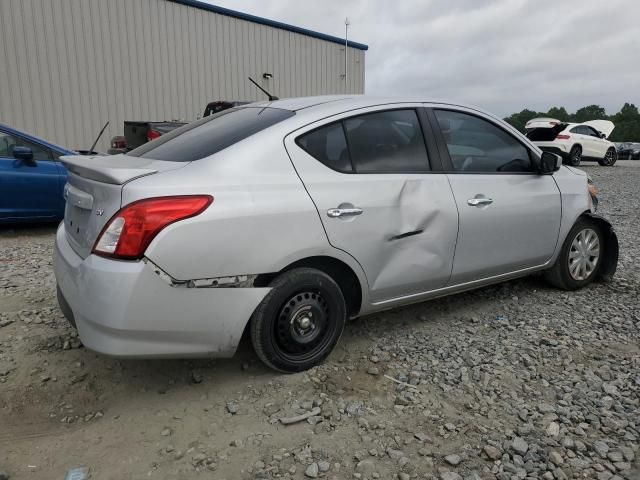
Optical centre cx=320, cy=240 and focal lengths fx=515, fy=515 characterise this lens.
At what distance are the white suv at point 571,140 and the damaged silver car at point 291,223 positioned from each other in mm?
14908

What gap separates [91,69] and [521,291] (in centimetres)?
1340

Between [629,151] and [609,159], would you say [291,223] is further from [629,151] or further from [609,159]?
[629,151]

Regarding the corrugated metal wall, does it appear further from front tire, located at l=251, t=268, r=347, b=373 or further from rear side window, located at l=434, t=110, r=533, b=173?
front tire, located at l=251, t=268, r=347, b=373

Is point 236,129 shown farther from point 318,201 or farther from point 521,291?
point 521,291

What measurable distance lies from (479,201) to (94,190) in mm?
2320

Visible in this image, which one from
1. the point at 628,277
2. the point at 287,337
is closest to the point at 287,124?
the point at 287,337

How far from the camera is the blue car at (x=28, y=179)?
20.0 ft

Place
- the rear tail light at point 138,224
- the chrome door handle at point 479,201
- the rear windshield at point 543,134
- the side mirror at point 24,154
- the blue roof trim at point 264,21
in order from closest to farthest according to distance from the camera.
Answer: the rear tail light at point 138,224, the chrome door handle at point 479,201, the side mirror at point 24,154, the blue roof trim at point 264,21, the rear windshield at point 543,134

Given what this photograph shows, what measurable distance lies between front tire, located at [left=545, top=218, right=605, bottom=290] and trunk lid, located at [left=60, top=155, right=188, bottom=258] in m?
3.08

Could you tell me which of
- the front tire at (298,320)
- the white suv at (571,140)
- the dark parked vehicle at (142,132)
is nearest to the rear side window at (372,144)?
the front tire at (298,320)

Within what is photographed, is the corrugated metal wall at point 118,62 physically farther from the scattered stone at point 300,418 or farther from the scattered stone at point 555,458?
the scattered stone at point 555,458

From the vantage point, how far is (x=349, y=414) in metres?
2.50

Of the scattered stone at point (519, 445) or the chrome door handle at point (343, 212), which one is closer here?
the scattered stone at point (519, 445)

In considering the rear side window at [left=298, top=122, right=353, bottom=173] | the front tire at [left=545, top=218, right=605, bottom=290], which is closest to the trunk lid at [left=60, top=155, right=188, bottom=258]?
the rear side window at [left=298, top=122, right=353, bottom=173]
